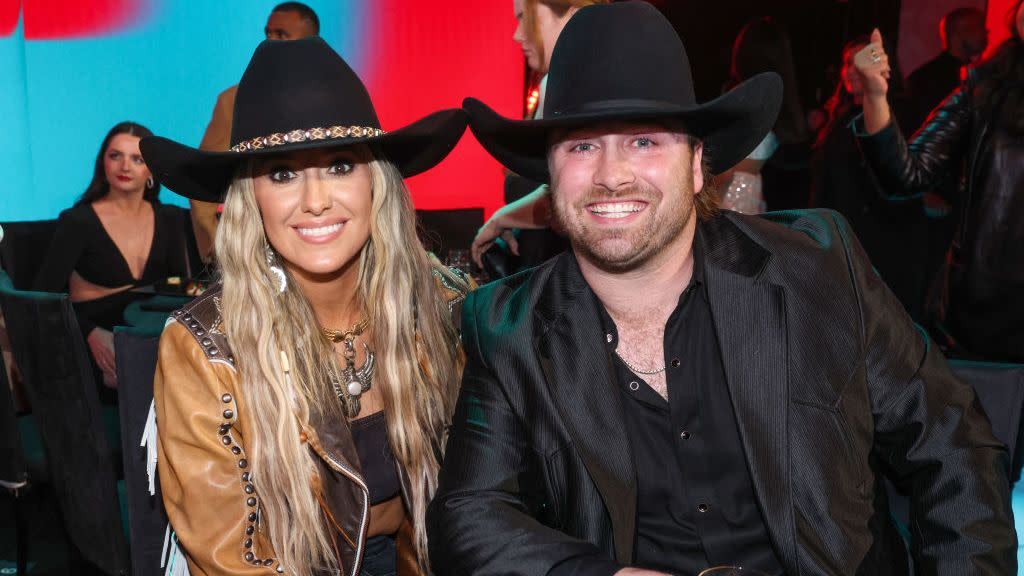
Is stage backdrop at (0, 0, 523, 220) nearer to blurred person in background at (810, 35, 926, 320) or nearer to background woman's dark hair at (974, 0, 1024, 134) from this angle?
blurred person in background at (810, 35, 926, 320)

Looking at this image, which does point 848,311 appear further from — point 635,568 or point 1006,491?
point 635,568

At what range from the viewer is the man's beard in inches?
75.4

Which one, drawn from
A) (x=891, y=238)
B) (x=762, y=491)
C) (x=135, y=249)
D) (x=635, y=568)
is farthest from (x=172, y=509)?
(x=891, y=238)

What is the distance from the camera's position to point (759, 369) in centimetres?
184

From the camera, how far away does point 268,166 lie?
219cm

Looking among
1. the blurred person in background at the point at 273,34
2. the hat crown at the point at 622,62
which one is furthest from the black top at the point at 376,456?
the blurred person in background at the point at 273,34

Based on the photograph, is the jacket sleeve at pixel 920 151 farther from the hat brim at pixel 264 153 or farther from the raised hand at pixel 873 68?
the hat brim at pixel 264 153

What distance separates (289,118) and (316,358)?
571mm

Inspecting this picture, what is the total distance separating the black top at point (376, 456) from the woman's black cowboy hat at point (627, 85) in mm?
785

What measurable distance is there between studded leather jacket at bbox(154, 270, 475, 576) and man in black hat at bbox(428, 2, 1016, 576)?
41 centimetres

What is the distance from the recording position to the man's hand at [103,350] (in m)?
3.97

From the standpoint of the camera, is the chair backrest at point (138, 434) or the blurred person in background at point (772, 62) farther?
the blurred person in background at point (772, 62)

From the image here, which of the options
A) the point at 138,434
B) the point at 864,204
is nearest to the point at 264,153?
the point at 138,434

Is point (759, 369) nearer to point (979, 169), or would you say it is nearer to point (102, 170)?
point (979, 169)
